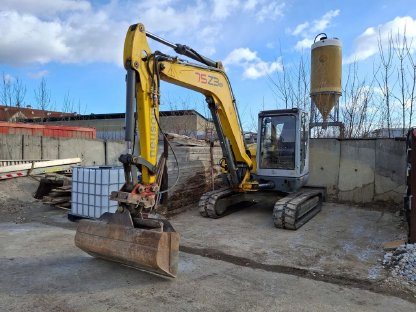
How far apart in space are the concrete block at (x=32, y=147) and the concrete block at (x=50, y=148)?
144mm

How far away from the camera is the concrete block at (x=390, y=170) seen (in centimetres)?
915

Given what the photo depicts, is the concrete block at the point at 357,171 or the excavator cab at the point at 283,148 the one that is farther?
the concrete block at the point at 357,171

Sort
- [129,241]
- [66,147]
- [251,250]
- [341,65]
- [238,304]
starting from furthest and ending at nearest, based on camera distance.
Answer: [66,147] → [341,65] → [251,250] → [129,241] → [238,304]

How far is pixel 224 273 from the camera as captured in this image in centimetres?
486

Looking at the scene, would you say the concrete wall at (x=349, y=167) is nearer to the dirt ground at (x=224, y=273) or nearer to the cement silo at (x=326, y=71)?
the dirt ground at (x=224, y=273)

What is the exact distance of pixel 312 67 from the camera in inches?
468

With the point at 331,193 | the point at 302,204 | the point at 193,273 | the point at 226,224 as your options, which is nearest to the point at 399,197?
the point at 331,193

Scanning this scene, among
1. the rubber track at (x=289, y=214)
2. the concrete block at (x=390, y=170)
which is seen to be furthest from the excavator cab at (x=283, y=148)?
the concrete block at (x=390, y=170)

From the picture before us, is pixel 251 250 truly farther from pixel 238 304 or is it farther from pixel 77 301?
pixel 77 301

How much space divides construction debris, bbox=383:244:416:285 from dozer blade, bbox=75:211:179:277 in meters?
2.80

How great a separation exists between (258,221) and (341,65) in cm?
645

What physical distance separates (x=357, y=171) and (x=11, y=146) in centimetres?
1040

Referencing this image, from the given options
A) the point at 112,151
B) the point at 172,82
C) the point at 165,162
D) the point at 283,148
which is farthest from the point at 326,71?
the point at 112,151

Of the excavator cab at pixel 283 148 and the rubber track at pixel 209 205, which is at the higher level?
the excavator cab at pixel 283 148
